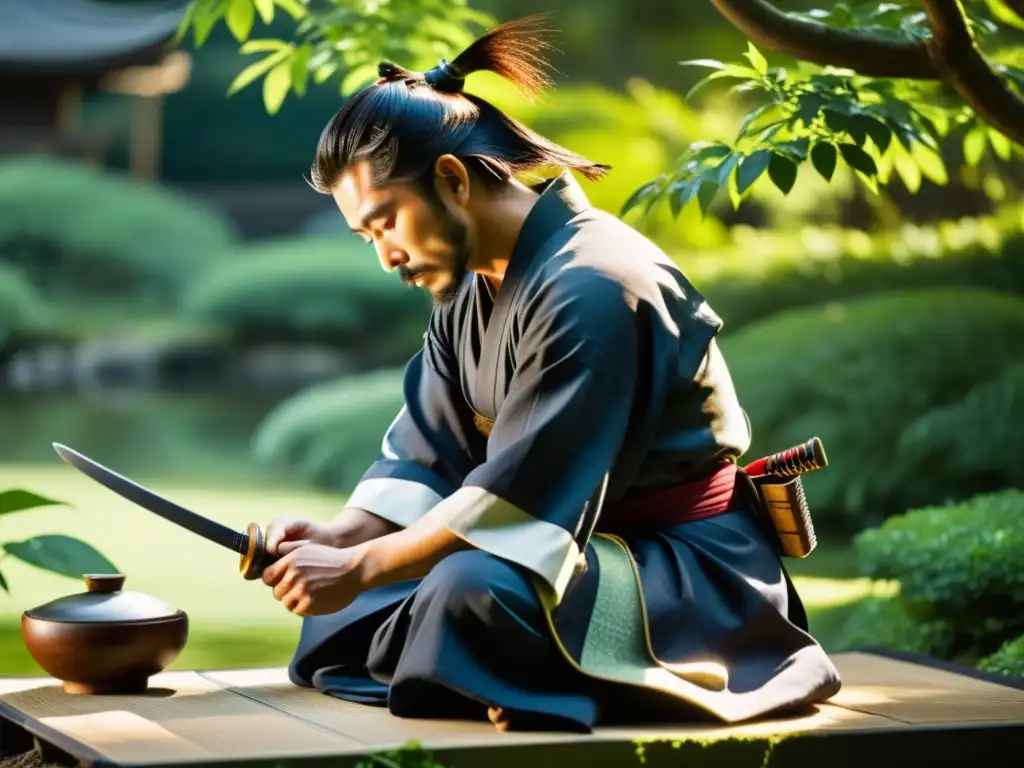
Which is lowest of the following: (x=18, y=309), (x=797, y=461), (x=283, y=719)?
(x=18, y=309)

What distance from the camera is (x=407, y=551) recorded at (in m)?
3.00

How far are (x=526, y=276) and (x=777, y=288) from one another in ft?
18.0

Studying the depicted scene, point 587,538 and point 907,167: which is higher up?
point 907,167

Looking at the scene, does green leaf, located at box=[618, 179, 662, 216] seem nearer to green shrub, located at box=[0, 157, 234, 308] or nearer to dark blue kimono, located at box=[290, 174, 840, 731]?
dark blue kimono, located at box=[290, 174, 840, 731]

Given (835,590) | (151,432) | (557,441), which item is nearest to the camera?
(557,441)

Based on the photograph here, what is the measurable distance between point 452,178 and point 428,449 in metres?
0.62

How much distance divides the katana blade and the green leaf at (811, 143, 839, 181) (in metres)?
1.38

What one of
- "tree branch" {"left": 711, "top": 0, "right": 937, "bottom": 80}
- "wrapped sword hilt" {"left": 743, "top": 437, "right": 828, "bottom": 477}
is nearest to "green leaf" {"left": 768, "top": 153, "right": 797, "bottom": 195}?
"tree branch" {"left": 711, "top": 0, "right": 937, "bottom": 80}

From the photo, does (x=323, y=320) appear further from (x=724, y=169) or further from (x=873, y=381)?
(x=724, y=169)

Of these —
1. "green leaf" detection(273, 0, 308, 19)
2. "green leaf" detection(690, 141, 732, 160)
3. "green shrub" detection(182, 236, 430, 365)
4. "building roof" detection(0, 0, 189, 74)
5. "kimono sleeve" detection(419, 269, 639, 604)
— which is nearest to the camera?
"kimono sleeve" detection(419, 269, 639, 604)

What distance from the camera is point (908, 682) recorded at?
367 centimetres

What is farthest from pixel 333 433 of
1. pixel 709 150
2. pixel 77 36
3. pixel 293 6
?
pixel 77 36

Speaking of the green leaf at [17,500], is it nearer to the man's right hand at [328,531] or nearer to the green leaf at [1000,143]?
the man's right hand at [328,531]

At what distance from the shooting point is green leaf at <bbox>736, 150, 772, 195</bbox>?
11.1 ft
